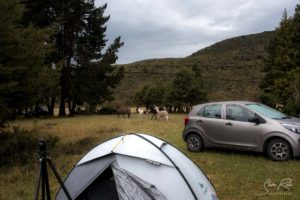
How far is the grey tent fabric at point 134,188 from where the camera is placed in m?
6.13

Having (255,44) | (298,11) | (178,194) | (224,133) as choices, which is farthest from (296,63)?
(255,44)

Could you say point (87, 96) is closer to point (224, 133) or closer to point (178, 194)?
point (224, 133)

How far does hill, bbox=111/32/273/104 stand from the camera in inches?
2557

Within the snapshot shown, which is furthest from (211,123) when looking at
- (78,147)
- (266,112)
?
(78,147)

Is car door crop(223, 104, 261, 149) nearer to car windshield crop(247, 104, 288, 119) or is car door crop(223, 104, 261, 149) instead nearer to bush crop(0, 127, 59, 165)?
car windshield crop(247, 104, 288, 119)

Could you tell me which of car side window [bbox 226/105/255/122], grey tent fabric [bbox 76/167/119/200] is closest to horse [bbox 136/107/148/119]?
car side window [bbox 226/105/255/122]

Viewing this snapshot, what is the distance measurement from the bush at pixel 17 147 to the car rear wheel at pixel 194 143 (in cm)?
478

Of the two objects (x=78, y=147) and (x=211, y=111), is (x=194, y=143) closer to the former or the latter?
(x=211, y=111)

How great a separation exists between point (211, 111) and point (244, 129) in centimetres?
138

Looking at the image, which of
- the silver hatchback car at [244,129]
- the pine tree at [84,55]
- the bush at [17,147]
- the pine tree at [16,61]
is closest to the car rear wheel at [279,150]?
the silver hatchback car at [244,129]

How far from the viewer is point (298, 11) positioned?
123 feet

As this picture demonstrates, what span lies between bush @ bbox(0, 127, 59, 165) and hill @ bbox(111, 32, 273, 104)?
47.3 metres

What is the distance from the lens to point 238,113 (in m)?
11.5

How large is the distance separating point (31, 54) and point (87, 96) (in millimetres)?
22211
